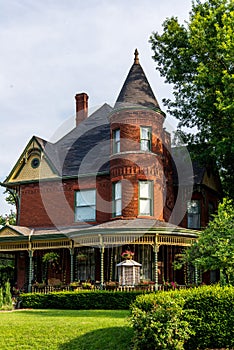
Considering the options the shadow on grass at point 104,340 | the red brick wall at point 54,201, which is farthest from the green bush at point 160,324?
the red brick wall at point 54,201

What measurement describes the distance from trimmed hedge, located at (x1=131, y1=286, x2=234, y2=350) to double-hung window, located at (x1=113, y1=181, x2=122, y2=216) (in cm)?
1346

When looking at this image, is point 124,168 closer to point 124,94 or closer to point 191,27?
point 124,94

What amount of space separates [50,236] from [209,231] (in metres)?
9.87

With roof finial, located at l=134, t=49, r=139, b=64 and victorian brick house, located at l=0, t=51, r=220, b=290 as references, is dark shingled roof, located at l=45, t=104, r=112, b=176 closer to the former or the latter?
victorian brick house, located at l=0, t=51, r=220, b=290

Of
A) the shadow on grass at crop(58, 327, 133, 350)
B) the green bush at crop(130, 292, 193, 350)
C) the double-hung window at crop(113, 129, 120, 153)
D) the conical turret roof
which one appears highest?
the conical turret roof

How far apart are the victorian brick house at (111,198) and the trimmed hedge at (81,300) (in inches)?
76.5

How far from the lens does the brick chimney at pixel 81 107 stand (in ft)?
112

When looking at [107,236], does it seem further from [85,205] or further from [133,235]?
[85,205]

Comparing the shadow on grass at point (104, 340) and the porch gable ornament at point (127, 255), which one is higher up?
the porch gable ornament at point (127, 255)

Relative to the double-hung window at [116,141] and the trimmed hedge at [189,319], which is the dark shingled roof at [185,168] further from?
the trimmed hedge at [189,319]

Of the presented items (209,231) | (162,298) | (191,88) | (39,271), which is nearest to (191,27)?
(191,88)

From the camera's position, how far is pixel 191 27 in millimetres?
27078

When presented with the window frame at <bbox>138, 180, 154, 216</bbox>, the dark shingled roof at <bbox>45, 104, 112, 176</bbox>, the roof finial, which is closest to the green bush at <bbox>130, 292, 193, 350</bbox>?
the window frame at <bbox>138, 180, 154, 216</bbox>

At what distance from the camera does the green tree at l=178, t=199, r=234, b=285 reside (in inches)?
678
